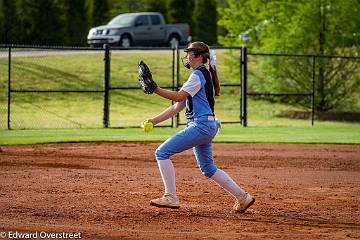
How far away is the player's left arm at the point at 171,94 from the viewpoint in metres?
10.8

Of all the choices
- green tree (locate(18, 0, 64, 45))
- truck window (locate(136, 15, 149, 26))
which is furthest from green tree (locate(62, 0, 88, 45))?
truck window (locate(136, 15, 149, 26))

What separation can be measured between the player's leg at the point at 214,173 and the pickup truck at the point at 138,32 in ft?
106

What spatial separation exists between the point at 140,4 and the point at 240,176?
126 feet

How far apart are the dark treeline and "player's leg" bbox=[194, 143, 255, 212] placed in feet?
104

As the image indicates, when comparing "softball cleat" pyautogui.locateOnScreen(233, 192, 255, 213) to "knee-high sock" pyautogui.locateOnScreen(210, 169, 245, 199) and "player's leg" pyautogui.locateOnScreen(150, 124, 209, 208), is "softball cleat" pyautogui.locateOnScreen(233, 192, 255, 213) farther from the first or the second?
"player's leg" pyautogui.locateOnScreen(150, 124, 209, 208)

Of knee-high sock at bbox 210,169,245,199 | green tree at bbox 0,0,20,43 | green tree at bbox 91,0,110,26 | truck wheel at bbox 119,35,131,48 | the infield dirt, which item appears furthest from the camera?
green tree at bbox 91,0,110,26

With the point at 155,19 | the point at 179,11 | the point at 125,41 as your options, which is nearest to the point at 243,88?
the point at 125,41

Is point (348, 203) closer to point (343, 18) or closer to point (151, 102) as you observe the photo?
point (343, 18)

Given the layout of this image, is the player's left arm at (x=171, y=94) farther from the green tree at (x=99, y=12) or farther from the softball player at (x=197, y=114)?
the green tree at (x=99, y=12)

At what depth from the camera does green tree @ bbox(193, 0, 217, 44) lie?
53.2 metres

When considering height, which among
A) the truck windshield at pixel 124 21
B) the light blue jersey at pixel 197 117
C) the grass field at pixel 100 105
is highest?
the truck windshield at pixel 124 21

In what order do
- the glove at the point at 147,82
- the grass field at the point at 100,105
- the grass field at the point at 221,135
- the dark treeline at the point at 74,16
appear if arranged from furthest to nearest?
the dark treeline at the point at 74,16 → the grass field at the point at 100,105 → the grass field at the point at 221,135 → the glove at the point at 147,82

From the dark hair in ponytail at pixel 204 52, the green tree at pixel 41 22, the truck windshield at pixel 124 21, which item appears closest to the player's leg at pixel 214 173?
the dark hair in ponytail at pixel 204 52

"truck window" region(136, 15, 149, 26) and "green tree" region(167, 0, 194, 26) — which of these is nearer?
"truck window" region(136, 15, 149, 26)
